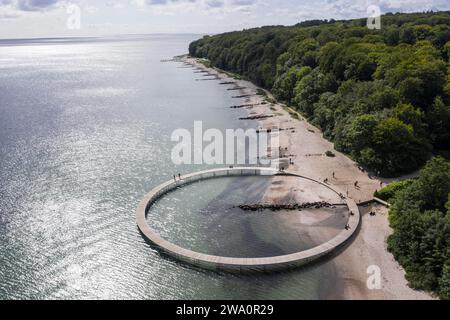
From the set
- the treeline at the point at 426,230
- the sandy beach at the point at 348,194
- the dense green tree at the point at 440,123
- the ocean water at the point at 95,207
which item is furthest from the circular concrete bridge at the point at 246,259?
the dense green tree at the point at 440,123

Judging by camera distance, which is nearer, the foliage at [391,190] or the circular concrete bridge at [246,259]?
the circular concrete bridge at [246,259]

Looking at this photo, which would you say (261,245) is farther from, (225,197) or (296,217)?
(225,197)

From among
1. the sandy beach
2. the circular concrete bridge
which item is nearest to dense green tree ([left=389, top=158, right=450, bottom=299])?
the sandy beach

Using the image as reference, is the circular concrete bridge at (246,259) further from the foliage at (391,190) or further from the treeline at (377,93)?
the treeline at (377,93)

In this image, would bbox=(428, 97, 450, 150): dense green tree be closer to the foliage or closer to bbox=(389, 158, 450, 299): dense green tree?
the foliage

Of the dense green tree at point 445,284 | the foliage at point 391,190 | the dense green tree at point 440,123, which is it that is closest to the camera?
the dense green tree at point 445,284
